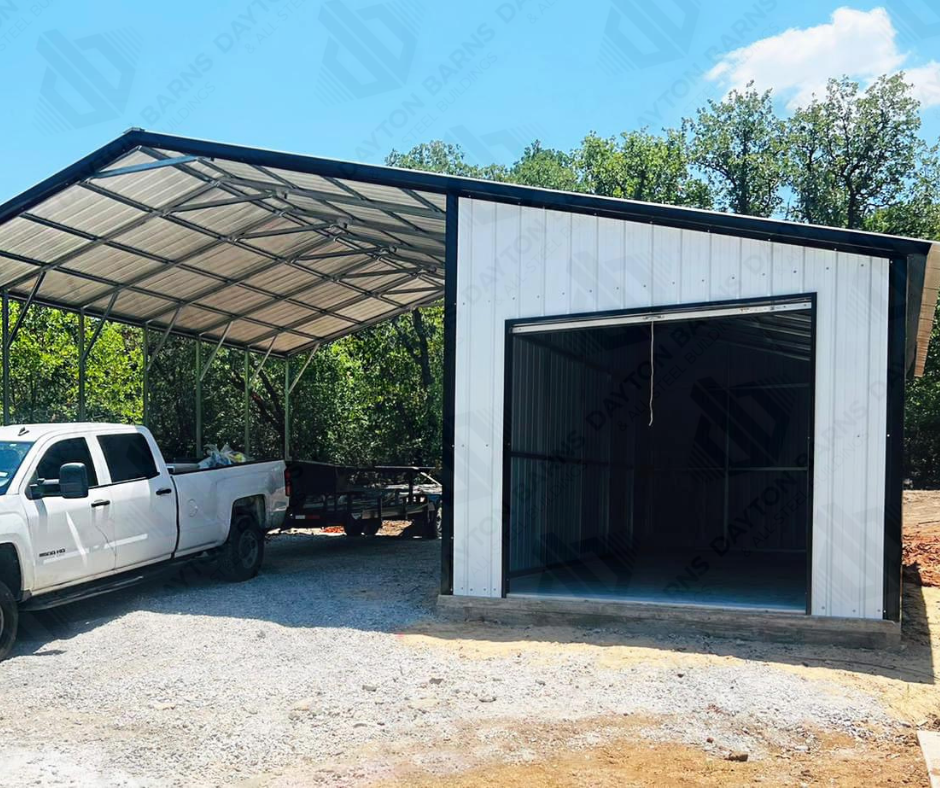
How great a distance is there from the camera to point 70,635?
8867 millimetres

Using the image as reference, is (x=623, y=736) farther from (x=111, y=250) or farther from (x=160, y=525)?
(x=111, y=250)

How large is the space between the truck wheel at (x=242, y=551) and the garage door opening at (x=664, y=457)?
338 cm

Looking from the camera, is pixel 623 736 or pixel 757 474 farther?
pixel 757 474

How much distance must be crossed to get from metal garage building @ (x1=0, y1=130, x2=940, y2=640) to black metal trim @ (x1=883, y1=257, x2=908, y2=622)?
19 mm

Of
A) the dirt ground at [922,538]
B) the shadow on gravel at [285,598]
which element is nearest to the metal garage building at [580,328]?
the shadow on gravel at [285,598]

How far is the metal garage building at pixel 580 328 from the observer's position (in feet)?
28.0

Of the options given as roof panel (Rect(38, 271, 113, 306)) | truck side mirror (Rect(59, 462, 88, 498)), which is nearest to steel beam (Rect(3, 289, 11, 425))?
roof panel (Rect(38, 271, 113, 306))

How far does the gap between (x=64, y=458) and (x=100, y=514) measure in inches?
25.4

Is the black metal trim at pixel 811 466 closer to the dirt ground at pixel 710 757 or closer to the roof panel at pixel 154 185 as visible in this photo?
the dirt ground at pixel 710 757

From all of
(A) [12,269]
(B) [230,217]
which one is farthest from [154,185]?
(A) [12,269]

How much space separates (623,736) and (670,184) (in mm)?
36250

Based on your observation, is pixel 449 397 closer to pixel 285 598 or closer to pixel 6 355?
pixel 285 598

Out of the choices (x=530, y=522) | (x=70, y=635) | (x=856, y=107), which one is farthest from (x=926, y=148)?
(x=70, y=635)

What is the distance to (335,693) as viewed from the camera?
7043 millimetres
